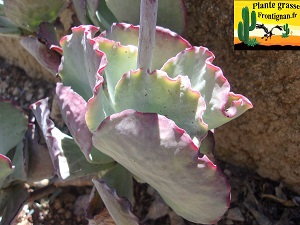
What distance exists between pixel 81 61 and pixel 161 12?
0.71 ft

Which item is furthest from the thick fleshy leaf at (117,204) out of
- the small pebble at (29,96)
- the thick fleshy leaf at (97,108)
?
the small pebble at (29,96)

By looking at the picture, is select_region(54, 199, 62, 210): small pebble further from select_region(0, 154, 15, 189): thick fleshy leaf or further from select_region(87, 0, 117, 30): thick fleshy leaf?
select_region(87, 0, 117, 30): thick fleshy leaf

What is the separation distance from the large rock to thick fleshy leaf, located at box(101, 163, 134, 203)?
34cm

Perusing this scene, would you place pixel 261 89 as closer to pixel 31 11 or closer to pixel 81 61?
pixel 81 61

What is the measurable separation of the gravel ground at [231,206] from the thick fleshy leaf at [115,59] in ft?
1.47

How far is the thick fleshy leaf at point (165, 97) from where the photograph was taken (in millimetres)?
790

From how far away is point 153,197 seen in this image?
1.28m

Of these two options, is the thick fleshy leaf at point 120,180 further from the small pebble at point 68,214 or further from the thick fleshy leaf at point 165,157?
the small pebble at point 68,214

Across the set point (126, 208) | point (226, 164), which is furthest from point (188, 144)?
point (226, 164)

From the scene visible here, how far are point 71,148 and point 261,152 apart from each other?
1.53ft

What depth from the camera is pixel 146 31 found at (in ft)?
2.64

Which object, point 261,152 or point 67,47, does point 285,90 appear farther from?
point 67,47

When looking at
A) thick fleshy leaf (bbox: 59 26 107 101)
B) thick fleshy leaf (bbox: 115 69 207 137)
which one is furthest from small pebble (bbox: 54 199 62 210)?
Answer: thick fleshy leaf (bbox: 115 69 207 137)

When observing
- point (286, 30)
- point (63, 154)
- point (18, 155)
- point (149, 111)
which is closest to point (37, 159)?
point (18, 155)
